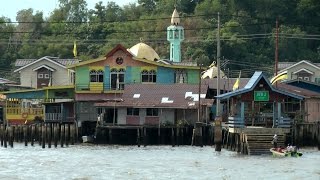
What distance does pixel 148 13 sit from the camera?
159000 millimetres

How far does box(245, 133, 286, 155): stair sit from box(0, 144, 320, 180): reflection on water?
3.12ft

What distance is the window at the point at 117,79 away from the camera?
88500 millimetres

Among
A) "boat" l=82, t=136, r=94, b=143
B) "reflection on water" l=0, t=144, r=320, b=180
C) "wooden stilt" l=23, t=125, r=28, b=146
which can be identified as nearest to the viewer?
"reflection on water" l=0, t=144, r=320, b=180

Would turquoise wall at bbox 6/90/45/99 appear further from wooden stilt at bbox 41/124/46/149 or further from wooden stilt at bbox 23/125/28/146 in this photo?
wooden stilt at bbox 41/124/46/149

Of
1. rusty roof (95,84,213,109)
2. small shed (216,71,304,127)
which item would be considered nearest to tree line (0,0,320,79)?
rusty roof (95,84,213,109)

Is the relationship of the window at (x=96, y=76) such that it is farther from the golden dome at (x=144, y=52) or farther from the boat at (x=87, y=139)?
the golden dome at (x=144, y=52)

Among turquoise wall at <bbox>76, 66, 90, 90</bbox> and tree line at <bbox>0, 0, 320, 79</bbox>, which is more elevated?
tree line at <bbox>0, 0, 320, 79</bbox>

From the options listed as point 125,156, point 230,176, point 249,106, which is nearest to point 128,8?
point 249,106

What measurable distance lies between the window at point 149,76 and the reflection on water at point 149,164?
14.9 meters

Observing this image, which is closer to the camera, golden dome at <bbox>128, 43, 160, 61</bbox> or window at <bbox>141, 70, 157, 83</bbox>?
window at <bbox>141, 70, 157, 83</bbox>

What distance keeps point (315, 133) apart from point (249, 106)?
19.5 ft

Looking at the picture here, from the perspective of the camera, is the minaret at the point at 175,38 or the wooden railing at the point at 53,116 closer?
the wooden railing at the point at 53,116

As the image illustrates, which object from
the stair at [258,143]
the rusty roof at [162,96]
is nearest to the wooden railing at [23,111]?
the rusty roof at [162,96]

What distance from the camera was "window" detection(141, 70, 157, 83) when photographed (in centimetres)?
8988
